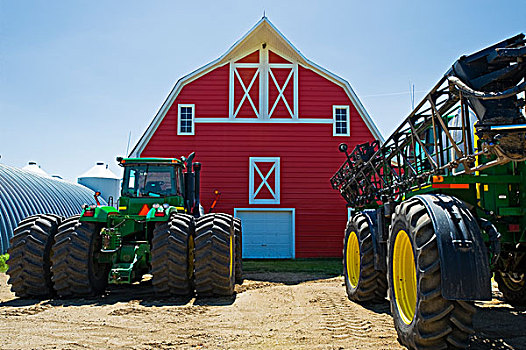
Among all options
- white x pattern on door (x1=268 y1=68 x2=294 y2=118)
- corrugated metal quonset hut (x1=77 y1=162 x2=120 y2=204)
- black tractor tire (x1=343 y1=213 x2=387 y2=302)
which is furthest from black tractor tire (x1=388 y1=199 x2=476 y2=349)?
corrugated metal quonset hut (x1=77 y1=162 x2=120 y2=204)

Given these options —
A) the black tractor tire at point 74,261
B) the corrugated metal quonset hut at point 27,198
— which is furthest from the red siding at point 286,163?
the black tractor tire at point 74,261

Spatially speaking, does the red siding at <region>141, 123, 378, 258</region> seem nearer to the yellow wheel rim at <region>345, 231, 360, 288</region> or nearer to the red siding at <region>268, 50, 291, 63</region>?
the red siding at <region>268, 50, 291, 63</region>

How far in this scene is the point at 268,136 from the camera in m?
17.1

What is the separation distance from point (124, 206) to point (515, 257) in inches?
274

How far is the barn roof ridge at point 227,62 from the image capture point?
667 inches

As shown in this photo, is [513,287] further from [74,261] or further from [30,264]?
[30,264]

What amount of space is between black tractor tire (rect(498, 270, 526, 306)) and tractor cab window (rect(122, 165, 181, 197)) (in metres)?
6.13

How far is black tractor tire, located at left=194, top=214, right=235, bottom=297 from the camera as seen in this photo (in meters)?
7.38

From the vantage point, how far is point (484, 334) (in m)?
4.88

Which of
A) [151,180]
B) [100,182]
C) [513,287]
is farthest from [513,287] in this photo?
[100,182]

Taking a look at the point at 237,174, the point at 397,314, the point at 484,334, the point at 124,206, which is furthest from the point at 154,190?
the point at 237,174

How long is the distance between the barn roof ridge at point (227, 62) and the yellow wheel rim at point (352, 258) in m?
9.85

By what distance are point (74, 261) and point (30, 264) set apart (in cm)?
82

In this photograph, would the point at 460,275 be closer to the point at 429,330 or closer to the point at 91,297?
the point at 429,330
